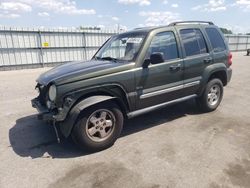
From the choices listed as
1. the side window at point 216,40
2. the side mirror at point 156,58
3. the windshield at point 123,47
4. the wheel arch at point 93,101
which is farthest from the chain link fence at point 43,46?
the side mirror at point 156,58

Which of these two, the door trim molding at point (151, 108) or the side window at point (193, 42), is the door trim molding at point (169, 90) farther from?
the side window at point (193, 42)

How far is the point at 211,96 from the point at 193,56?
1.25m

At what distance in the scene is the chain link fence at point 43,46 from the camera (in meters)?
14.2

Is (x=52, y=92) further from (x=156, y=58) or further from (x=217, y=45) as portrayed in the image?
(x=217, y=45)

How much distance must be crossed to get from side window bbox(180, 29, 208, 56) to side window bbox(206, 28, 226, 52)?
302 millimetres

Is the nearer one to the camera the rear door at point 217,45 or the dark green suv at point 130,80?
the dark green suv at point 130,80

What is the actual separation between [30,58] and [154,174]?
14.1m

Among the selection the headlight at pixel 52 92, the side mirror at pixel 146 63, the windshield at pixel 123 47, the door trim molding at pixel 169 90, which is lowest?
the door trim molding at pixel 169 90

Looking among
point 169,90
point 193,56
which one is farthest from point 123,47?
point 193,56

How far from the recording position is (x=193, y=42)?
192 inches

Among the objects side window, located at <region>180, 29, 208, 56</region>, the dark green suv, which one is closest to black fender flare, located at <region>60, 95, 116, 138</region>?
the dark green suv

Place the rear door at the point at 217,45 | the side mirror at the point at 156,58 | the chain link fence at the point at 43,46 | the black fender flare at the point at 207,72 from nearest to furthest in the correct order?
the side mirror at the point at 156,58
the black fender flare at the point at 207,72
the rear door at the point at 217,45
the chain link fence at the point at 43,46

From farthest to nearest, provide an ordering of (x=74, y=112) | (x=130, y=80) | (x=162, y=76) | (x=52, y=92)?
(x=162, y=76)
(x=130, y=80)
(x=52, y=92)
(x=74, y=112)

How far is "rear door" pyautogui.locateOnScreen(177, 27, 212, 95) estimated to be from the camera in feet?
15.3
